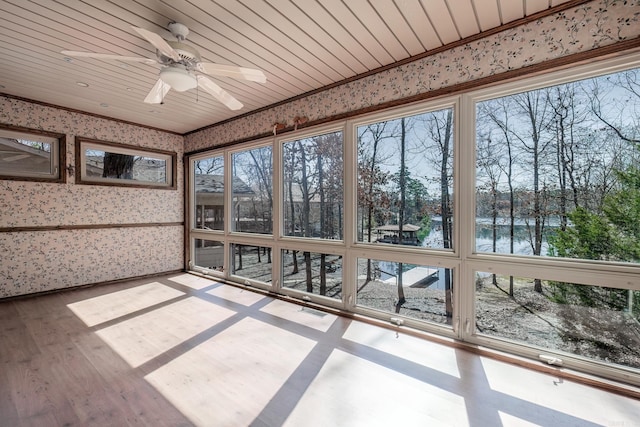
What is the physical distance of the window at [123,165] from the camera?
181 inches

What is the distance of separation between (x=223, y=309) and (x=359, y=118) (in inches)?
114

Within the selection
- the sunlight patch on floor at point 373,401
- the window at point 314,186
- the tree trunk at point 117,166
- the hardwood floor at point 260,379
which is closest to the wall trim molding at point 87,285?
the hardwood floor at point 260,379

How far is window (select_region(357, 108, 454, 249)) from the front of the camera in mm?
2838

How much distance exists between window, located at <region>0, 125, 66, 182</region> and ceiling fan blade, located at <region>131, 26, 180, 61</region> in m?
3.53

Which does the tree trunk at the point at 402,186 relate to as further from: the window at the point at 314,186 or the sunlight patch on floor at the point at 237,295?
the sunlight patch on floor at the point at 237,295

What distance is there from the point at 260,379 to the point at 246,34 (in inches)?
113

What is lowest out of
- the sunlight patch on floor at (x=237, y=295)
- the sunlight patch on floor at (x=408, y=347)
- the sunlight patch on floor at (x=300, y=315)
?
the sunlight patch on floor at (x=408, y=347)

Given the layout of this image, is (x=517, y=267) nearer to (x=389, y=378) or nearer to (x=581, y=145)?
(x=581, y=145)

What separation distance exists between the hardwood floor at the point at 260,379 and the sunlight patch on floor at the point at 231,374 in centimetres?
1

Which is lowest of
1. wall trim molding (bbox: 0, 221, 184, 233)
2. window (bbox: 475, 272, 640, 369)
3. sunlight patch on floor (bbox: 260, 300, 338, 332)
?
sunlight patch on floor (bbox: 260, 300, 338, 332)

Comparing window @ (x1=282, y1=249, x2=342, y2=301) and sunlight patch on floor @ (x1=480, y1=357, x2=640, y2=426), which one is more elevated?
window @ (x1=282, y1=249, x2=342, y2=301)

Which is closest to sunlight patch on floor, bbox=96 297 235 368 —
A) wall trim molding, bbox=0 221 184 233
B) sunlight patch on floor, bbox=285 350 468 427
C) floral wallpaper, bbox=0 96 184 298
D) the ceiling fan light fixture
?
sunlight patch on floor, bbox=285 350 468 427

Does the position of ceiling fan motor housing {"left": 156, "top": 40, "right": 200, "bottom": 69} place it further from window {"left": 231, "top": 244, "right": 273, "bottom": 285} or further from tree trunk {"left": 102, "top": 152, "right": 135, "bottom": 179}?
tree trunk {"left": 102, "top": 152, "right": 135, "bottom": 179}

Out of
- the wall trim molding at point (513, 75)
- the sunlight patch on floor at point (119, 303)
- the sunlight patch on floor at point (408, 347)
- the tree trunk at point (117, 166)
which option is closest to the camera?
the wall trim molding at point (513, 75)
